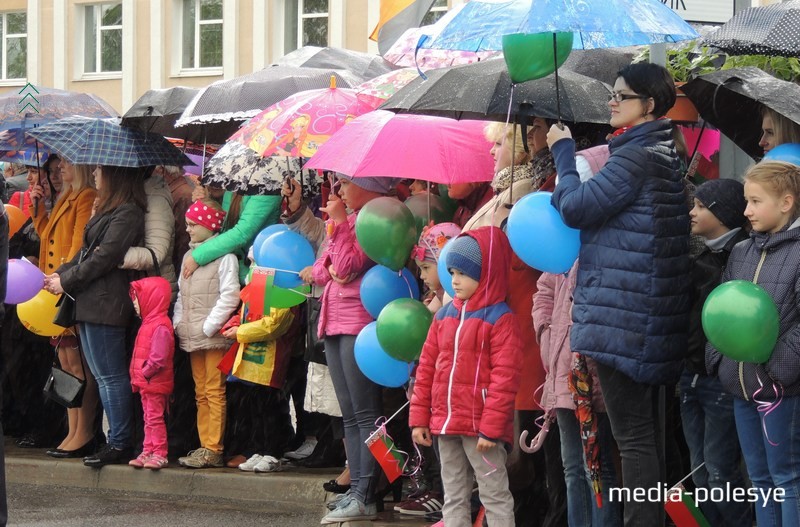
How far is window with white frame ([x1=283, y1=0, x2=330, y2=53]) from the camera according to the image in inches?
1235

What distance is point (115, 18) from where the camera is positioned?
33594 millimetres

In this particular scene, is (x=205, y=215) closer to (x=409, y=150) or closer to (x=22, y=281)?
(x=22, y=281)

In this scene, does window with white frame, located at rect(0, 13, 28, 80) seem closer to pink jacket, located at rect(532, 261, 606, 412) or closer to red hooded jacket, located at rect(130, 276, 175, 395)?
red hooded jacket, located at rect(130, 276, 175, 395)

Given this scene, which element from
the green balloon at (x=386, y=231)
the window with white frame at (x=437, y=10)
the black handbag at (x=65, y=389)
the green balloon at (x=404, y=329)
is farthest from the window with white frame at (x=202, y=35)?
the green balloon at (x=404, y=329)

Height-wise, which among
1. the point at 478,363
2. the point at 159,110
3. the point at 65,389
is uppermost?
the point at 159,110

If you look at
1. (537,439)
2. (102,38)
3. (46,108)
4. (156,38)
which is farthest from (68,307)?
(102,38)

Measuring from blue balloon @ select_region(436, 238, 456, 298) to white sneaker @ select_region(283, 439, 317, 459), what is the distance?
118 inches

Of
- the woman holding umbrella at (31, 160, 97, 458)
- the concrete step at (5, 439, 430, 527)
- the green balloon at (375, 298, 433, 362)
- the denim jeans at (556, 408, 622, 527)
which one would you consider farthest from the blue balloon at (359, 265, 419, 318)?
the woman holding umbrella at (31, 160, 97, 458)

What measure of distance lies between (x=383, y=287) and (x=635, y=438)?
86.5 inches

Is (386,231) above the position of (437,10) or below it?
below

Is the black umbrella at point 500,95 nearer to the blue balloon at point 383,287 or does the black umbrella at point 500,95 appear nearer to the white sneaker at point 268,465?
the blue balloon at point 383,287

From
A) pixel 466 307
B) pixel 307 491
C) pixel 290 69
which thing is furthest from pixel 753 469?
pixel 290 69

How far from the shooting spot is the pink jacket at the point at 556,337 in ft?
21.9

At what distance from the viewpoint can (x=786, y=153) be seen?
6.52 meters
